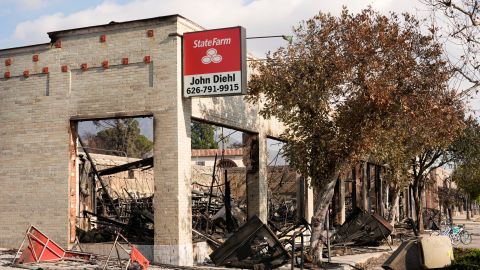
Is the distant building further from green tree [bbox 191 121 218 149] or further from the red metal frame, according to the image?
the red metal frame

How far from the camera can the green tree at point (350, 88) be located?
54.6 ft

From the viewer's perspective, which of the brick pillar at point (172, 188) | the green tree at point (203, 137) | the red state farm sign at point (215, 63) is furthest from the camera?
the green tree at point (203, 137)

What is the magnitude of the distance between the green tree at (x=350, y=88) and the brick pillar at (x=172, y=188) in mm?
3018

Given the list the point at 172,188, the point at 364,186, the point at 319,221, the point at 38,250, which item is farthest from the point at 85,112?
the point at 364,186

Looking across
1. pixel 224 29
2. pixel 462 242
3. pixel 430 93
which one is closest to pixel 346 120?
pixel 430 93

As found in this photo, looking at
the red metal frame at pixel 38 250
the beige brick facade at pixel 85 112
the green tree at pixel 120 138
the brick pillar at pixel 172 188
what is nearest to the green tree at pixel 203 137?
the green tree at pixel 120 138

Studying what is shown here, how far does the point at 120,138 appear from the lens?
7175 cm

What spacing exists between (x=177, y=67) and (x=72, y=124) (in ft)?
12.1

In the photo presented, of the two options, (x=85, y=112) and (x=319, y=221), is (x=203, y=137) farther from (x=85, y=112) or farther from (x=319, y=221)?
(x=319, y=221)

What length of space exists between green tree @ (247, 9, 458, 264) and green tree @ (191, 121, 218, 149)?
6673 cm

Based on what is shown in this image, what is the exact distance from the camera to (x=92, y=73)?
17.8 metres

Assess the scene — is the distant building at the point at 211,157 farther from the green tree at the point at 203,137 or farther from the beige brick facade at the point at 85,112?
the beige brick facade at the point at 85,112

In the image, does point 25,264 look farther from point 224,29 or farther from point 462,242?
point 462,242

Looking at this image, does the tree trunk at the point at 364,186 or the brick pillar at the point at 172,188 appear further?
the tree trunk at the point at 364,186
